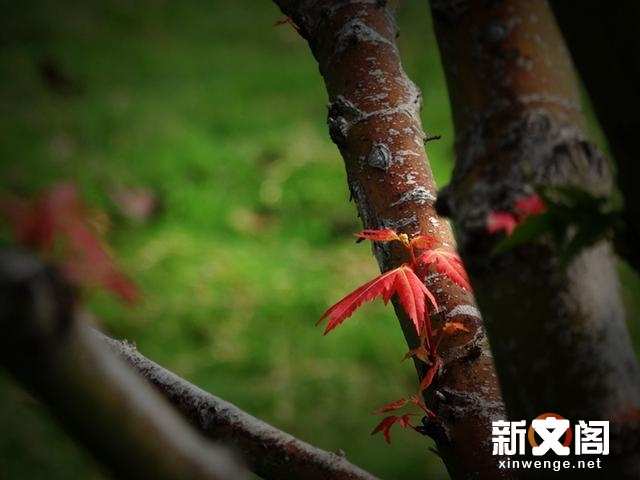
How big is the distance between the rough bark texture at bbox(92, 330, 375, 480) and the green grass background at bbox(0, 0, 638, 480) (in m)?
0.71

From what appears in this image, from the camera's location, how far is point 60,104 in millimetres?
2066

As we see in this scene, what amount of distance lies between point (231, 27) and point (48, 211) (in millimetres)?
2159

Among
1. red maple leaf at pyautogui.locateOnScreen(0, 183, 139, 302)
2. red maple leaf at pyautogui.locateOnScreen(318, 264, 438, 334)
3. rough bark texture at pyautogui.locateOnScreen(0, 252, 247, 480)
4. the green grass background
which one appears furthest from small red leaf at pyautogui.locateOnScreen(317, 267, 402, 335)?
the green grass background

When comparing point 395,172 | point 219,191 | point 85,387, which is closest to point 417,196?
point 395,172

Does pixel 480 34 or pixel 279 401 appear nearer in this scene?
pixel 480 34

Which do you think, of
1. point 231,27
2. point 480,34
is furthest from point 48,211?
point 231,27

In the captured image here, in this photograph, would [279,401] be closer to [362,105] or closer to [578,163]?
[362,105]

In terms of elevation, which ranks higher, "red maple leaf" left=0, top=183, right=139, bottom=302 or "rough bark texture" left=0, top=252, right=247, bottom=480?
"red maple leaf" left=0, top=183, right=139, bottom=302

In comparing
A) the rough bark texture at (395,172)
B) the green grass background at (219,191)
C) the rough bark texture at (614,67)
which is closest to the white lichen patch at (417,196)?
the rough bark texture at (395,172)

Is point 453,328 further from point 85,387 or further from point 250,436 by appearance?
point 85,387

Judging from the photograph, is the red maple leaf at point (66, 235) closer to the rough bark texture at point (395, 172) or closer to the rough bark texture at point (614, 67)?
the rough bark texture at point (395, 172)

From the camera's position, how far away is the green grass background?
1.43 metres

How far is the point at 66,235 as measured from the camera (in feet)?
1.57

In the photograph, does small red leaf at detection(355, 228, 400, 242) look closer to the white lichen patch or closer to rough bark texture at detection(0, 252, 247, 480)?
the white lichen patch
